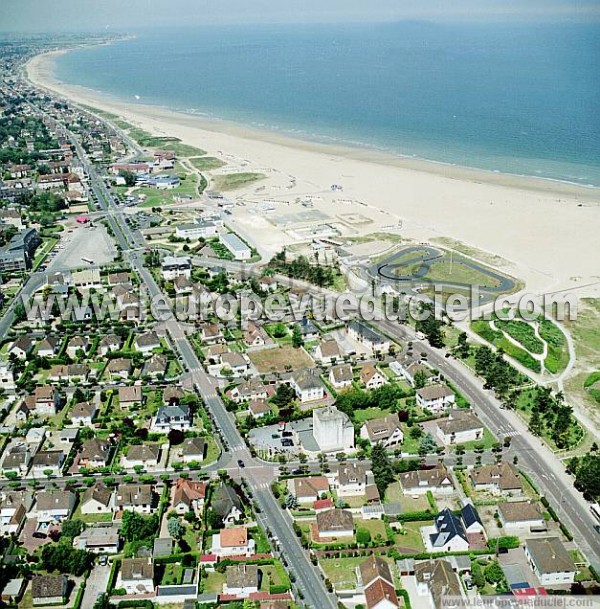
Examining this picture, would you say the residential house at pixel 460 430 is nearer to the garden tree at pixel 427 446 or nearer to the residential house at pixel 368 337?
the garden tree at pixel 427 446

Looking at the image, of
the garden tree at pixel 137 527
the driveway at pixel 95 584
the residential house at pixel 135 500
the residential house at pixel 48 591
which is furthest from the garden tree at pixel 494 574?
the residential house at pixel 48 591

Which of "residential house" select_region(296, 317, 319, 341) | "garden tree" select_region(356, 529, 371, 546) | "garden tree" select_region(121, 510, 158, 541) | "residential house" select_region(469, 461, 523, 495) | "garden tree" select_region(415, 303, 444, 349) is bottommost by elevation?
"garden tree" select_region(121, 510, 158, 541)

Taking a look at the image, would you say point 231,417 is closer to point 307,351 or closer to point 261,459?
point 261,459

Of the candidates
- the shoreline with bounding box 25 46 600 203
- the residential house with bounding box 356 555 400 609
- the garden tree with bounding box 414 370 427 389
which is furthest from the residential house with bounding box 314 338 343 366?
the shoreline with bounding box 25 46 600 203

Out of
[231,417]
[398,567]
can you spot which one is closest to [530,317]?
[231,417]

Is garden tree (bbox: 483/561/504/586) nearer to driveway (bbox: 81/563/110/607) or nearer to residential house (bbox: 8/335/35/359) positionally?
driveway (bbox: 81/563/110/607)
